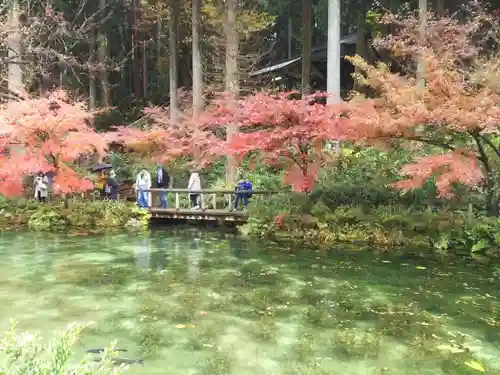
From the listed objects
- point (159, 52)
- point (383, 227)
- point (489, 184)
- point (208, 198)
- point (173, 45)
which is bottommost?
point (383, 227)

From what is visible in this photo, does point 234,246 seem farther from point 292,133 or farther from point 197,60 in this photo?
point 197,60

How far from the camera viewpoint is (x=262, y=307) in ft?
23.8

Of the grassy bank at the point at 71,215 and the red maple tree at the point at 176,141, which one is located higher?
the red maple tree at the point at 176,141

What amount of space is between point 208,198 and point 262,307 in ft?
30.3

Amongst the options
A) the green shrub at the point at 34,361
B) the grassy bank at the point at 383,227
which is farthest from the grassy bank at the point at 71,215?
the green shrub at the point at 34,361

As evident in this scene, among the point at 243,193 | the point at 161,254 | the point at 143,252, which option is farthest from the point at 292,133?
the point at 143,252

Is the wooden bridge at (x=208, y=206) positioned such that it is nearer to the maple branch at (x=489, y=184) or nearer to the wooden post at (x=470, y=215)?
the wooden post at (x=470, y=215)

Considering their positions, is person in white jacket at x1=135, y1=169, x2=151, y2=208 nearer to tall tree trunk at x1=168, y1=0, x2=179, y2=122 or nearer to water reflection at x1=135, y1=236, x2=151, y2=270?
water reflection at x1=135, y1=236, x2=151, y2=270

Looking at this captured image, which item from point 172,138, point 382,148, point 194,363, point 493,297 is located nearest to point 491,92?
point 382,148

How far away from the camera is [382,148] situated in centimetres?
1135

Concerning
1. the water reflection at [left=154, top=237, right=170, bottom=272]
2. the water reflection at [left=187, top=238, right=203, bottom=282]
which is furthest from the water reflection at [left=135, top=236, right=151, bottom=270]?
the water reflection at [left=187, top=238, right=203, bottom=282]

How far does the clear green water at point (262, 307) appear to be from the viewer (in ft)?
17.8

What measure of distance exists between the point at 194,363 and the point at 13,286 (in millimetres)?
4618

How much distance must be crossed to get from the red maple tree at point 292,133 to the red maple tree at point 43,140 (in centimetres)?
419
